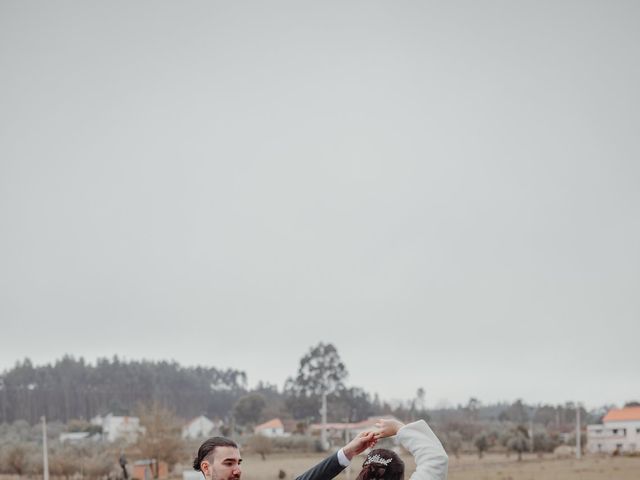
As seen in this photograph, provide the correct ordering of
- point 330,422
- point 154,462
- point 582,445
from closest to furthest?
point 154,462
point 582,445
point 330,422

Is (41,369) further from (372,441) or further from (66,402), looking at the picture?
(372,441)

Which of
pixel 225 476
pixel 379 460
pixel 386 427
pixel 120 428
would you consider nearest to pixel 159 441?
pixel 120 428

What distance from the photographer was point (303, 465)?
153ft

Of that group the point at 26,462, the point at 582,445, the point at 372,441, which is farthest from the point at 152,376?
the point at 372,441

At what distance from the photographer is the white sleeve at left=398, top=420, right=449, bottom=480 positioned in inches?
139

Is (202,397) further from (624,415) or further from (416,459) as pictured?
(416,459)

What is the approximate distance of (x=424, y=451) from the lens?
11.8 feet

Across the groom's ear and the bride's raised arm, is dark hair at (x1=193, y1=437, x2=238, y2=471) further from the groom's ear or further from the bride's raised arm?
the bride's raised arm

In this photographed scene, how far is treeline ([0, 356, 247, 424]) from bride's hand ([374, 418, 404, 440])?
110388 mm

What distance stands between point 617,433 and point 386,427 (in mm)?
72952

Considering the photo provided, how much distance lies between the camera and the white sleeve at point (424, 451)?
3.54 metres

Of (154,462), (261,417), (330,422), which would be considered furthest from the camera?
(261,417)

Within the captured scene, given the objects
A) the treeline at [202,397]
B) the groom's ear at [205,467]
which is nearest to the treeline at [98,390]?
the treeline at [202,397]

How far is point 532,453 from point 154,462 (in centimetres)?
2770
